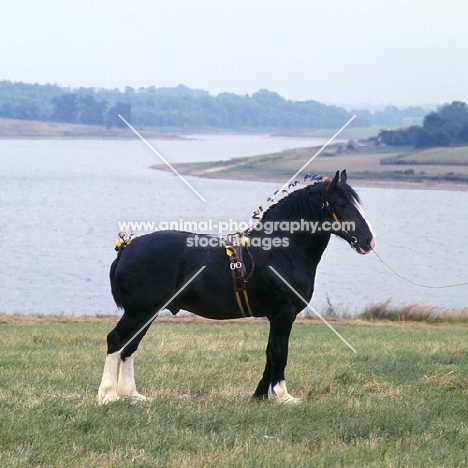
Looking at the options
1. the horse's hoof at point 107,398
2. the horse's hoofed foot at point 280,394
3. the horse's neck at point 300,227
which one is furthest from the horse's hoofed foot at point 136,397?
the horse's neck at point 300,227

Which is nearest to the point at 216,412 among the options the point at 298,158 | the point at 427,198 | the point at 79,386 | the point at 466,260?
the point at 79,386

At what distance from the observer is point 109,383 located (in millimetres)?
8109

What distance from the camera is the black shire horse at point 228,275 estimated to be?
8.17 metres

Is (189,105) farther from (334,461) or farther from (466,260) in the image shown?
(334,461)

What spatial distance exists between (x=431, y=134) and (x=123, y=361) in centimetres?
8348

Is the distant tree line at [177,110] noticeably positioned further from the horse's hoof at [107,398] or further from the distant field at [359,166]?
the horse's hoof at [107,398]

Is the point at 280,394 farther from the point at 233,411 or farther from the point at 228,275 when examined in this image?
the point at 228,275

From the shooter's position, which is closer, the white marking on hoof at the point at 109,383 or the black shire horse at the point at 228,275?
the white marking on hoof at the point at 109,383

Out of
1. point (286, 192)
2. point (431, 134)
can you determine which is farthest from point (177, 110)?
point (286, 192)

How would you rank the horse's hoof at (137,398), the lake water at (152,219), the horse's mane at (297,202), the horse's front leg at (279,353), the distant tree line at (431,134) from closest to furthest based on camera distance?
the horse's hoof at (137,398) < the horse's front leg at (279,353) < the horse's mane at (297,202) < the lake water at (152,219) < the distant tree line at (431,134)

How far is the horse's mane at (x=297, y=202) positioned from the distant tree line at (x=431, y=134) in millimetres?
80150

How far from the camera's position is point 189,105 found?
13325cm

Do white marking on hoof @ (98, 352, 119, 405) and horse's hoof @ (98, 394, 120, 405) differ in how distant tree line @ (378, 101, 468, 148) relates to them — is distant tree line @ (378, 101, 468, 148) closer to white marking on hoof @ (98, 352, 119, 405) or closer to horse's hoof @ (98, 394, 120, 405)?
white marking on hoof @ (98, 352, 119, 405)

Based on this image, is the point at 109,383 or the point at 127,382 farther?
the point at 127,382
